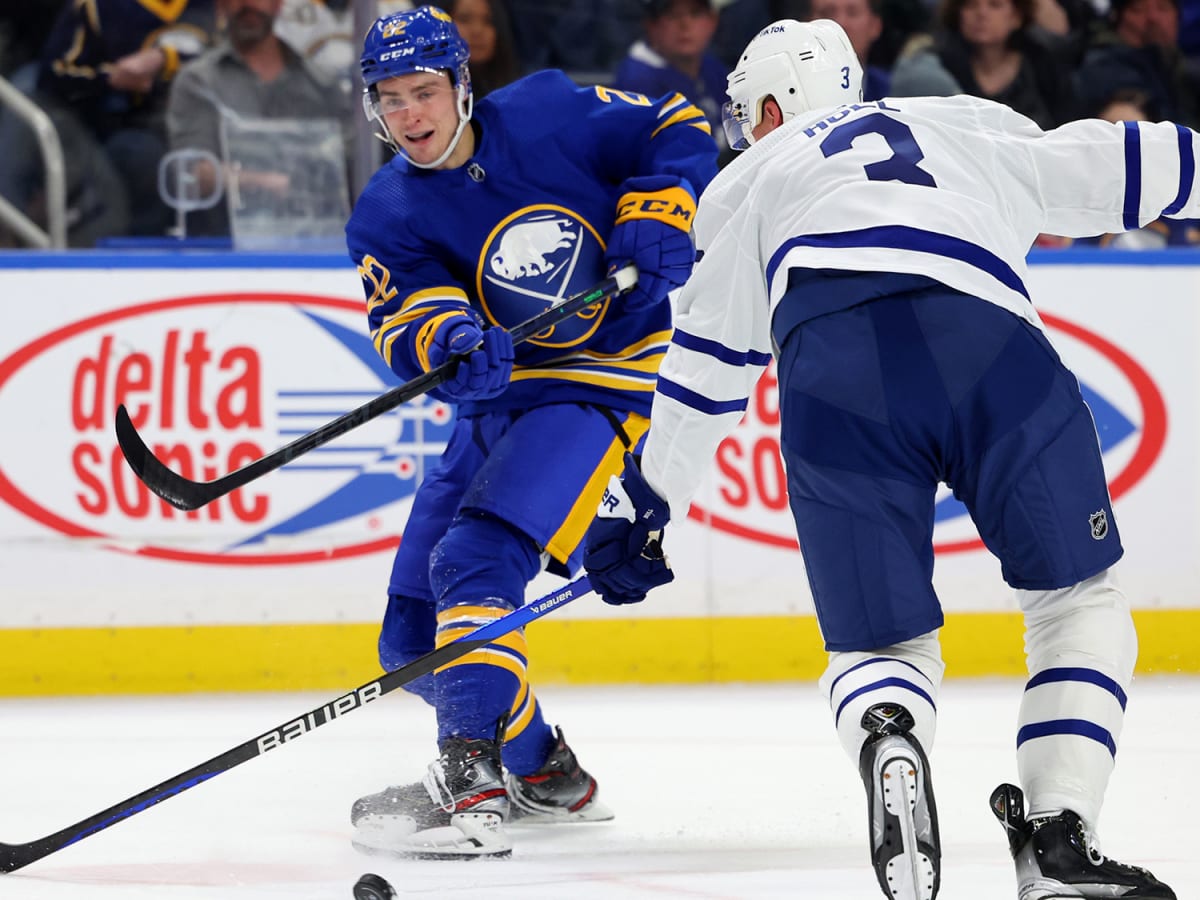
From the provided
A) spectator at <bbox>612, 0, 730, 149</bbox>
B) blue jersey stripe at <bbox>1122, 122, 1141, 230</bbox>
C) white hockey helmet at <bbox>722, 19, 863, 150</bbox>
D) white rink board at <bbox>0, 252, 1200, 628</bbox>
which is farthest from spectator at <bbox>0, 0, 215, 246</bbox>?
blue jersey stripe at <bbox>1122, 122, 1141, 230</bbox>

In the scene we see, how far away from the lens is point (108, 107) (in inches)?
198

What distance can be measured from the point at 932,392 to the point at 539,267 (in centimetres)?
116

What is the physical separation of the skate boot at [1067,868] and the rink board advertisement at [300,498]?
7.71 feet

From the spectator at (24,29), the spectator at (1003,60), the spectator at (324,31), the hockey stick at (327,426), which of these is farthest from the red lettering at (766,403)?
the spectator at (24,29)

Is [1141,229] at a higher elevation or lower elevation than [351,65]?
lower

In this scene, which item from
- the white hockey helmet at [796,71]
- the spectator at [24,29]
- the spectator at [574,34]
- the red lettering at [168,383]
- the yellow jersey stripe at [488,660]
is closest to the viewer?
the white hockey helmet at [796,71]

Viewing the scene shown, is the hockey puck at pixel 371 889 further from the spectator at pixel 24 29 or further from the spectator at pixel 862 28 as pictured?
the spectator at pixel 862 28

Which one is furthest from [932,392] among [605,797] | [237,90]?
[237,90]

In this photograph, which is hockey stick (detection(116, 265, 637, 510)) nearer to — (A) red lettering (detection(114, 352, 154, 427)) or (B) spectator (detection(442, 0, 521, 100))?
(A) red lettering (detection(114, 352, 154, 427))

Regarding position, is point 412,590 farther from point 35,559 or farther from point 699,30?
point 699,30

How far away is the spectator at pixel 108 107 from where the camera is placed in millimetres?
4734

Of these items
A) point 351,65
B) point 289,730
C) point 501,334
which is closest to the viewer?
point 289,730

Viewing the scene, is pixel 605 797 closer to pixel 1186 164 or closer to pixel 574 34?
pixel 1186 164

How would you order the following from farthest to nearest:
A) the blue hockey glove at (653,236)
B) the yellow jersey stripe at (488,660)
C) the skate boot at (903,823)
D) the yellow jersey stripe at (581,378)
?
the yellow jersey stripe at (581,378) < the blue hockey glove at (653,236) < the yellow jersey stripe at (488,660) < the skate boot at (903,823)
